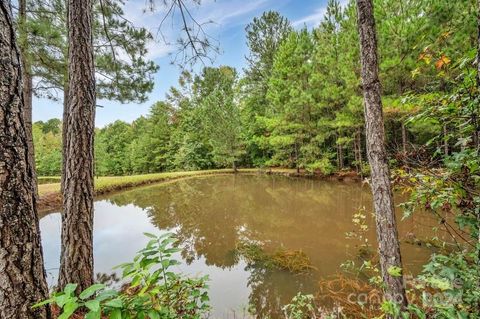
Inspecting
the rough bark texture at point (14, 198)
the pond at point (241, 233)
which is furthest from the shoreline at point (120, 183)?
the rough bark texture at point (14, 198)

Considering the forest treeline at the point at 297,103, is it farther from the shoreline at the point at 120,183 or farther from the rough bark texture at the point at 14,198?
the rough bark texture at the point at 14,198

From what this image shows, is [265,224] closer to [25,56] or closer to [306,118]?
[25,56]

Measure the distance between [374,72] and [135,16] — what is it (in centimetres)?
277

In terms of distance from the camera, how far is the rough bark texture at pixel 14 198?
93 centimetres

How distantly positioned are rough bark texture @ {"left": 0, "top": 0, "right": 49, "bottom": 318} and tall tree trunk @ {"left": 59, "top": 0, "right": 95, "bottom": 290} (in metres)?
1.24

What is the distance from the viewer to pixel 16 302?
3.14 feet

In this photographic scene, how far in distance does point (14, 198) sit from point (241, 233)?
211 inches

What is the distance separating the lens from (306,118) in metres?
15.4

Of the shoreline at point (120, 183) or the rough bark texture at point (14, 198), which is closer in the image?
the rough bark texture at point (14, 198)

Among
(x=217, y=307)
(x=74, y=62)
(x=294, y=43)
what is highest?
(x=294, y=43)

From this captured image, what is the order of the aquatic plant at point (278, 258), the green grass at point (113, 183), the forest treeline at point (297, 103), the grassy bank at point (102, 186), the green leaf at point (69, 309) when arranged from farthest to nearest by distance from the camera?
1. the green grass at point (113, 183)
2. the grassy bank at point (102, 186)
3. the forest treeline at point (297, 103)
4. the aquatic plant at point (278, 258)
5. the green leaf at point (69, 309)

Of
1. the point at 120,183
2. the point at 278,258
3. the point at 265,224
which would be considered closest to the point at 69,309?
the point at 278,258

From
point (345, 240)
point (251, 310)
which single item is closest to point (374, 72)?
point (251, 310)

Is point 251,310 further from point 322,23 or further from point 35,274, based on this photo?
point 322,23
